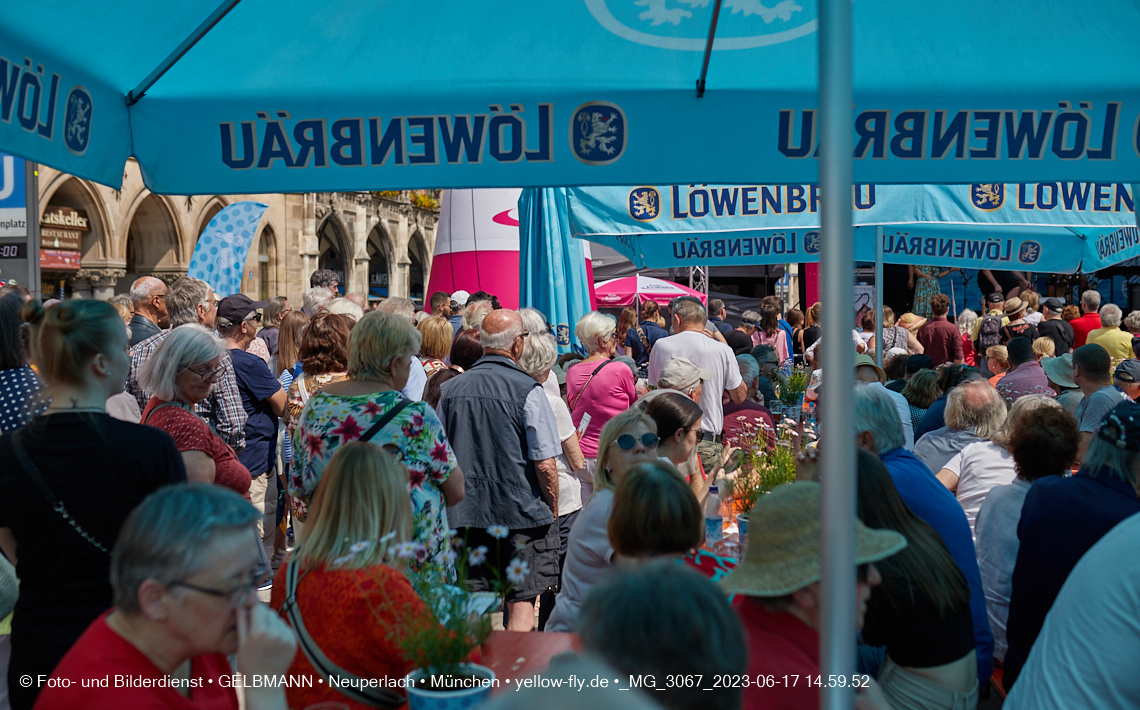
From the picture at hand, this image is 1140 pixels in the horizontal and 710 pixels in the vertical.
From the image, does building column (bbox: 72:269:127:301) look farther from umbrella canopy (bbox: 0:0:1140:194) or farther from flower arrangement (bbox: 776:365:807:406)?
umbrella canopy (bbox: 0:0:1140:194)

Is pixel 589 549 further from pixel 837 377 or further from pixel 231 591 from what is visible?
pixel 837 377

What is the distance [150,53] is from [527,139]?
1264 mm

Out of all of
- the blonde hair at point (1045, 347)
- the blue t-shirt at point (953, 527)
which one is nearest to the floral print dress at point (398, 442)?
the blue t-shirt at point (953, 527)

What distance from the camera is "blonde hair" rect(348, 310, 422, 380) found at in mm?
3285

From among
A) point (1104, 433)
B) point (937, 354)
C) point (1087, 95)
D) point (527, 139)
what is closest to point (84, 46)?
point (527, 139)

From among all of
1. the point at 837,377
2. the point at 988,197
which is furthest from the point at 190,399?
the point at 988,197

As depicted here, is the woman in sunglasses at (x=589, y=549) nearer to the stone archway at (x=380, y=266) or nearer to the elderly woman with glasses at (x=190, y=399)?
the elderly woman with glasses at (x=190, y=399)

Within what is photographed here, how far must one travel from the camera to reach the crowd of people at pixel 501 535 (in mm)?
1634

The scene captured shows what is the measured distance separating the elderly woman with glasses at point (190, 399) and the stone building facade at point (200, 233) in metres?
7.97

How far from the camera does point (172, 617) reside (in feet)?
5.35

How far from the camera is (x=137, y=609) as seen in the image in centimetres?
164

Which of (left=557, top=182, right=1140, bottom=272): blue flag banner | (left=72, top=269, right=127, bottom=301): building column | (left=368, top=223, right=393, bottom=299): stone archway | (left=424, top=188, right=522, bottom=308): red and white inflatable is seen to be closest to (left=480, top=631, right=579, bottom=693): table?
(left=557, top=182, right=1140, bottom=272): blue flag banner

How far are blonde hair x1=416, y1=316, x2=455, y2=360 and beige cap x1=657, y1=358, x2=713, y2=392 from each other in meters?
1.42

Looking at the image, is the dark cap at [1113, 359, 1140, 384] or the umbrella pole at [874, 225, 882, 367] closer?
the dark cap at [1113, 359, 1140, 384]
